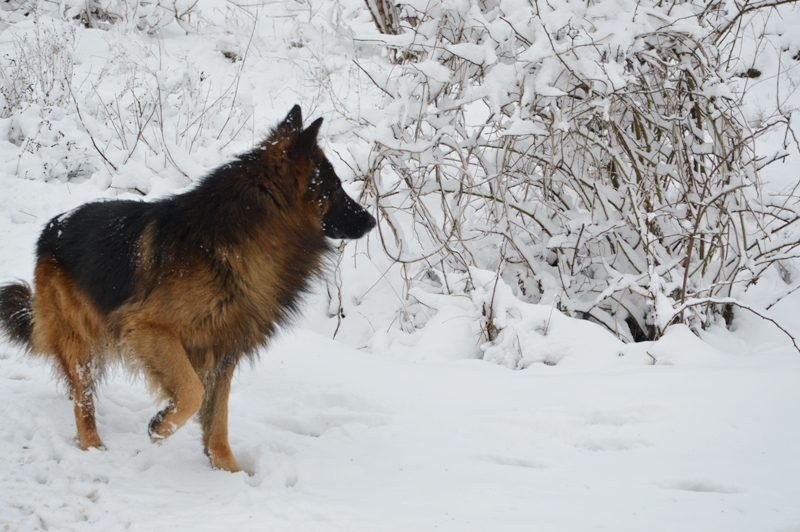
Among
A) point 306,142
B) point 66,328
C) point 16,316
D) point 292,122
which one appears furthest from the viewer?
point 16,316

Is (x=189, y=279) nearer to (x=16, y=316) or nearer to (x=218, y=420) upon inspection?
(x=218, y=420)

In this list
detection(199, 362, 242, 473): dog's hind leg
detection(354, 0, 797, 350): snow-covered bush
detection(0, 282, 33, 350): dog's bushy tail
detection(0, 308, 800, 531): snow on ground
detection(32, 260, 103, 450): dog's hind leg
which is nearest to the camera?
detection(0, 308, 800, 531): snow on ground

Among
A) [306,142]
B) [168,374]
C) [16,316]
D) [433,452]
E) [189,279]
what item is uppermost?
[306,142]

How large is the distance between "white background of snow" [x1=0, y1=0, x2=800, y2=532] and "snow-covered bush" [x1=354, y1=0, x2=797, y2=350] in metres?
0.62

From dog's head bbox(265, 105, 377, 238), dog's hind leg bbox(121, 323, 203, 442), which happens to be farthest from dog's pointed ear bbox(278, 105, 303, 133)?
dog's hind leg bbox(121, 323, 203, 442)

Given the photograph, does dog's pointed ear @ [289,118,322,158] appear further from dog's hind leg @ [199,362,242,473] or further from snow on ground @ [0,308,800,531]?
snow on ground @ [0,308,800,531]

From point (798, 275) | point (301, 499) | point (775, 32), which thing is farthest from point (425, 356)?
point (775, 32)

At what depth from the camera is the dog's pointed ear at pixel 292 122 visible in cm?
306

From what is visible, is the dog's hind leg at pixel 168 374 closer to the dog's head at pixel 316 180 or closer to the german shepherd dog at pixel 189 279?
the german shepherd dog at pixel 189 279

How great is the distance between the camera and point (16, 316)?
3387mm

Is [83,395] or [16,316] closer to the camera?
[83,395]

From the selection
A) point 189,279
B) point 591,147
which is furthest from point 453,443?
point 591,147

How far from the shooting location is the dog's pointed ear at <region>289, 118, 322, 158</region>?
294cm

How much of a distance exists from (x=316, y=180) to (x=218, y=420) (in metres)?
1.33
